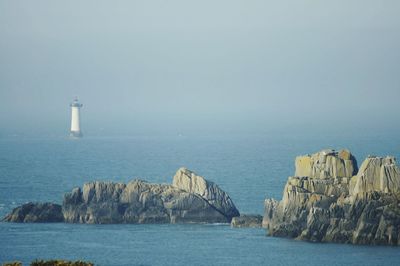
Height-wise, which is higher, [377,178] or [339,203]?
[377,178]

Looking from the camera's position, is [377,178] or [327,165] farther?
[327,165]

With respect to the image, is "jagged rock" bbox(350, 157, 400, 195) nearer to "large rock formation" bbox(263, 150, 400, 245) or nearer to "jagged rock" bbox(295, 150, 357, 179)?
"large rock formation" bbox(263, 150, 400, 245)

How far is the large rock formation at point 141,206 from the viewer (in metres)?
99.3

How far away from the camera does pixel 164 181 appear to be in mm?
127688

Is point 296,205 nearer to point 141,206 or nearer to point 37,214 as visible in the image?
point 141,206

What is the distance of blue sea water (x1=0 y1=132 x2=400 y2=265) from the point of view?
8612cm

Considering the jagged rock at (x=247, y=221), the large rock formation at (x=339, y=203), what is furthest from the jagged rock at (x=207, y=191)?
the large rock formation at (x=339, y=203)

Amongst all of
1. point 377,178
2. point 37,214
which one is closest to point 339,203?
point 377,178

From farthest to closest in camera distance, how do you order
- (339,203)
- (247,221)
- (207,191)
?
(207,191)
(247,221)
(339,203)

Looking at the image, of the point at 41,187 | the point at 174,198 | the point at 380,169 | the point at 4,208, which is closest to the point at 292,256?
the point at 380,169

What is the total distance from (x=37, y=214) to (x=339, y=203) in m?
19.1

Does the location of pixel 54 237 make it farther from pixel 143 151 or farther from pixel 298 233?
pixel 143 151

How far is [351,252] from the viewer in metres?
85.3

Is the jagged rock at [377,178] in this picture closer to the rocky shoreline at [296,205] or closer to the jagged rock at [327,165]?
the rocky shoreline at [296,205]
